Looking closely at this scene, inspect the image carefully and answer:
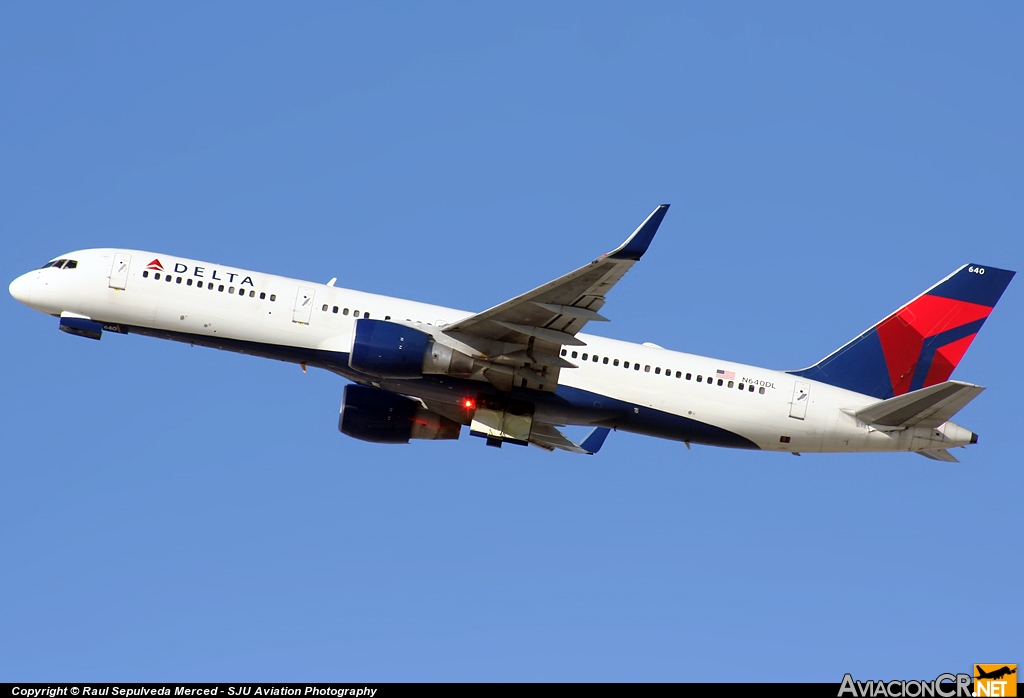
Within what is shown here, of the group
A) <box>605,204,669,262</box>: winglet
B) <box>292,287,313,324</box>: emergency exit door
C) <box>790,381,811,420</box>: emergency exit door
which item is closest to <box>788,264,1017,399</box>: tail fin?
<box>790,381,811,420</box>: emergency exit door

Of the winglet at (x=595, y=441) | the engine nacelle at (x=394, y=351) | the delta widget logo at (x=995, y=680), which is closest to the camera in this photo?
the delta widget logo at (x=995, y=680)

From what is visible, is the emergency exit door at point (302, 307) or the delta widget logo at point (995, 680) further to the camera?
the emergency exit door at point (302, 307)

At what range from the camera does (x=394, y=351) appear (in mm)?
37906

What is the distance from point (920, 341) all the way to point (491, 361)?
55.8 ft

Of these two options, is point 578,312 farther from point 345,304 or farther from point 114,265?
point 114,265

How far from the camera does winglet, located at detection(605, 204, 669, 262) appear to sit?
3366 centimetres

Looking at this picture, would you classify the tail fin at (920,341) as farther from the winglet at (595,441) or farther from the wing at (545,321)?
the wing at (545,321)

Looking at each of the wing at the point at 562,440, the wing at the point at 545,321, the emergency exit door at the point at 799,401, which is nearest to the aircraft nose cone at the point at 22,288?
the wing at the point at 545,321

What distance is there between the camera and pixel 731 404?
41.5m

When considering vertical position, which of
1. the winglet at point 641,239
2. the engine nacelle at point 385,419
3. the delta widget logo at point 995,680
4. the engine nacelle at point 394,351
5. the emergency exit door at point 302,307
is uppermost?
the winglet at point 641,239

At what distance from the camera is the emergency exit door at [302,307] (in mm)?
40000

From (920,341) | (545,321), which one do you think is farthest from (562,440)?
(920,341)

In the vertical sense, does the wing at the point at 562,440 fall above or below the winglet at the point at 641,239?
below

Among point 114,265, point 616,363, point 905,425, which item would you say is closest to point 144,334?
point 114,265
